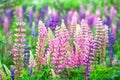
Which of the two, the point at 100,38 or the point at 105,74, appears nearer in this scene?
the point at 105,74

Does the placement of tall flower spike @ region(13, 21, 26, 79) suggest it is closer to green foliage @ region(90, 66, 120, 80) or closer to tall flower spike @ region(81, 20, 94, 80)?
tall flower spike @ region(81, 20, 94, 80)

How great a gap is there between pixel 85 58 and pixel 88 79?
11.3 inches

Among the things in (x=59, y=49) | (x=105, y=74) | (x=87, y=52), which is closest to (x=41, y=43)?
(x=59, y=49)

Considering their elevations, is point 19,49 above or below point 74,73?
above

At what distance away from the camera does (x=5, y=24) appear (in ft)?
32.2

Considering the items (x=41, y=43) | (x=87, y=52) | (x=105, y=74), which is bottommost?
(x=105, y=74)

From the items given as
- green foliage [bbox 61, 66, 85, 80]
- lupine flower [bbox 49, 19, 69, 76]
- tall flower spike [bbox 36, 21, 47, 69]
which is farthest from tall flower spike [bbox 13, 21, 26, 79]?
green foliage [bbox 61, 66, 85, 80]

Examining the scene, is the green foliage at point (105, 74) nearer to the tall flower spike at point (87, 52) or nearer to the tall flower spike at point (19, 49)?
the tall flower spike at point (87, 52)

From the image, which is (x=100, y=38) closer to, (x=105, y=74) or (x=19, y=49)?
(x=105, y=74)

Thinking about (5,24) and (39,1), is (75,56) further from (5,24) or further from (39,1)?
(39,1)

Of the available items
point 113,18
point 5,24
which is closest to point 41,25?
point 5,24

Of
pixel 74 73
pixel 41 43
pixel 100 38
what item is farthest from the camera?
pixel 100 38

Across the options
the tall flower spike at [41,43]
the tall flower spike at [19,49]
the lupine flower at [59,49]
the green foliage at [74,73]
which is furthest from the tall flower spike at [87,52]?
the tall flower spike at [19,49]

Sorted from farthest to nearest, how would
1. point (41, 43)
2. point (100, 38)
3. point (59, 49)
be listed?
point (100, 38) → point (41, 43) → point (59, 49)
